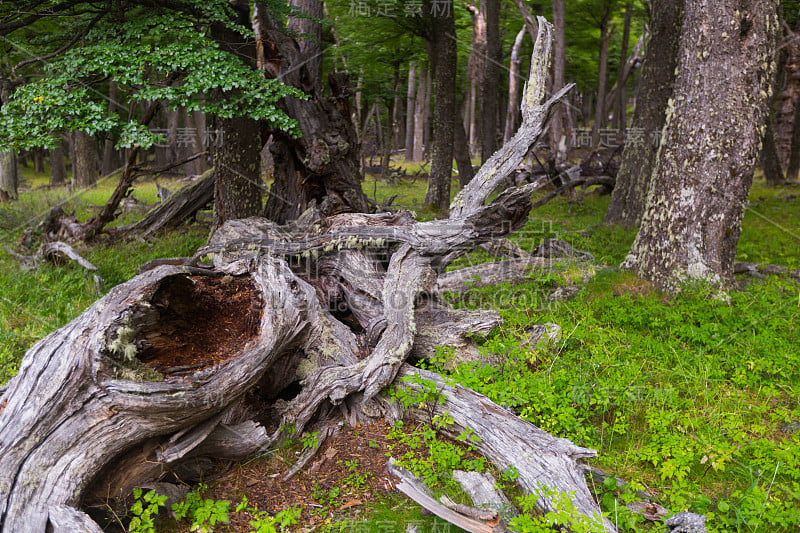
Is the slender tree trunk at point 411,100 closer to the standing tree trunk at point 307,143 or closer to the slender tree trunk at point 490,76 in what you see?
the slender tree trunk at point 490,76

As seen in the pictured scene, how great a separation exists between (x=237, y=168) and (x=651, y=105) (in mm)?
8054

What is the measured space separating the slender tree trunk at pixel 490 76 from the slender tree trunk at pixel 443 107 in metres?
1.87

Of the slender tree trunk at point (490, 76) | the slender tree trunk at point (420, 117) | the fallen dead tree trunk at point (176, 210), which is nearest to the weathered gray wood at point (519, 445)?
the fallen dead tree trunk at point (176, 210)

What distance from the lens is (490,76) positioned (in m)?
14.6

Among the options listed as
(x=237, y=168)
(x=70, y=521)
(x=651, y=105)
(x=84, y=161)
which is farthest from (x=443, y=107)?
(x=84, y=161)

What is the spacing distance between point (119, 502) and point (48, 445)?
0.54 meters

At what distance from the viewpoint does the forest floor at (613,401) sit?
3.34 m

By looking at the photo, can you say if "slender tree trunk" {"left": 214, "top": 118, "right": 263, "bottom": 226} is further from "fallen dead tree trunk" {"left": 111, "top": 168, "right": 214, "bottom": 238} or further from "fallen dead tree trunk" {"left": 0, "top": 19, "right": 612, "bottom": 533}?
"fallen dead tree trunk" {"left": 0, "top": 19, "right": 612, "bottom": 533}

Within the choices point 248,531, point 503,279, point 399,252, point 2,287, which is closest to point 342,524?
point 248,531

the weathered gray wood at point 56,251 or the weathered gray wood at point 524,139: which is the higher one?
the weathered gray wood at point 524,139

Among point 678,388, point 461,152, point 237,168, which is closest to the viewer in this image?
point 678,388

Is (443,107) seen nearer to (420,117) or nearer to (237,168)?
(237,168)

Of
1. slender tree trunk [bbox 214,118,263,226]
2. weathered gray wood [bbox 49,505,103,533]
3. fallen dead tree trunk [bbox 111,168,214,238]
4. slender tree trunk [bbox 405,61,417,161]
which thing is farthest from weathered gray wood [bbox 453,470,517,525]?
slender tree trunk [bbox 405,61,417,161]

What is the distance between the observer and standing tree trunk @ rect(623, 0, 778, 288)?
602cm
